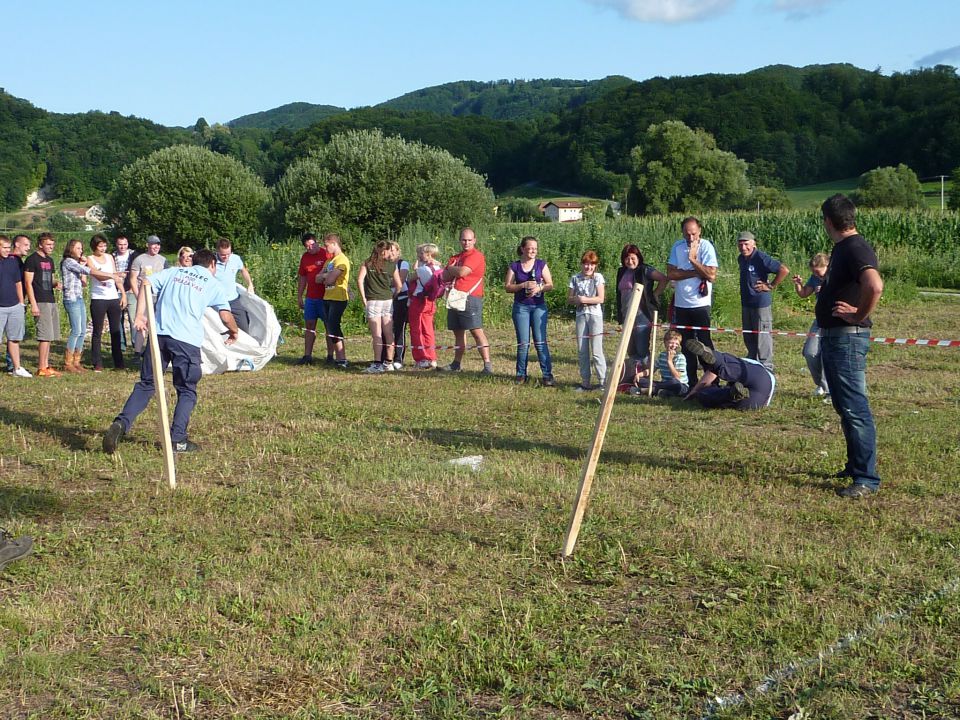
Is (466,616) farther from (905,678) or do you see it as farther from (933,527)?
(933,527)

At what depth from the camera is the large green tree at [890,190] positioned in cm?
7169

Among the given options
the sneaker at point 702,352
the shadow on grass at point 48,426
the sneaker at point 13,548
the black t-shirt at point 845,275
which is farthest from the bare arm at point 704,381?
the sneaker at point 13,548

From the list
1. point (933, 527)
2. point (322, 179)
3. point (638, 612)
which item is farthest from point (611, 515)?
point (322, 179)

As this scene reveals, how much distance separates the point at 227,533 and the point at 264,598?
1.22m

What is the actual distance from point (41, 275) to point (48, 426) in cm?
428

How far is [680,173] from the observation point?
78062 millimetres

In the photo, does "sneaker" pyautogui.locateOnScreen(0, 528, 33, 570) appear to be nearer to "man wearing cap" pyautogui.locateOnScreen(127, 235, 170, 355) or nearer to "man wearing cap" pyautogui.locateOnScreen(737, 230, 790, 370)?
"man wearing cap" pyautogui.locateOnScreen(127, 235, 170, 355)

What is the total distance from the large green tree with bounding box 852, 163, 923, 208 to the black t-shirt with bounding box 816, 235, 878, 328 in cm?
6898

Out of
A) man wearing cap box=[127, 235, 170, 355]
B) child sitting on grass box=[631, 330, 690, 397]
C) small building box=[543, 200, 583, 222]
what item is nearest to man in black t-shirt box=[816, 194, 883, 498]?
child sitting on grass box=[631, 330, 690, 397]

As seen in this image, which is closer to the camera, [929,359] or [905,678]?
[905,678]

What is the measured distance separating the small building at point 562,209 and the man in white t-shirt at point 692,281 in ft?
247

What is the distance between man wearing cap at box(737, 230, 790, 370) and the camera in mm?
11203

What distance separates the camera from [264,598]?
4832mm

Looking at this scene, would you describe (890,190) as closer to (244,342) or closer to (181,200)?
(181,200)
